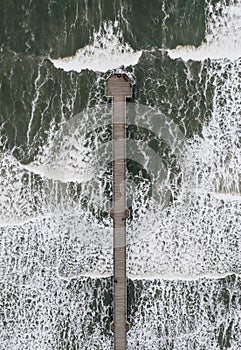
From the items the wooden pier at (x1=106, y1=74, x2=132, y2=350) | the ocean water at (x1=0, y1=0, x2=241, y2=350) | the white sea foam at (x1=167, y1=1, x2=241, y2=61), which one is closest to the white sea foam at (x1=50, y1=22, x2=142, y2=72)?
the ocean water at (x1=0, y1=0, x2=241, y2=350)

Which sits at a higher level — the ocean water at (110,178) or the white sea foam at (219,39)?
the white sea foam at (219,39)

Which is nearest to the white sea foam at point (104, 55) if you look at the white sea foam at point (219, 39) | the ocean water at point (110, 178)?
the ocean water at point (110, 178)

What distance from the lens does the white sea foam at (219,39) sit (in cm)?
265

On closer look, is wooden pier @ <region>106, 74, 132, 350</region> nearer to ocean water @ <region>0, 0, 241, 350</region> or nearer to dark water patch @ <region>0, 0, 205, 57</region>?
ocean water @ <region>0, 0, 241, 350</region>

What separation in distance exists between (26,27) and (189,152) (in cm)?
132

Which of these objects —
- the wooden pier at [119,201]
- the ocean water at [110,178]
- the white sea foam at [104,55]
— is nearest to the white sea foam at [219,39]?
the ocean water at [110,178]

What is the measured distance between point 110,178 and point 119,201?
0.53ft

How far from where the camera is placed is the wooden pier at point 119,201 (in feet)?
8.61

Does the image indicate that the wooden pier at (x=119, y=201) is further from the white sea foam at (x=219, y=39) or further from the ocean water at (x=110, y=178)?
the white sea foam at (x=219, y=39)

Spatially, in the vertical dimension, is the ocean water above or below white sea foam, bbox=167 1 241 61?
below

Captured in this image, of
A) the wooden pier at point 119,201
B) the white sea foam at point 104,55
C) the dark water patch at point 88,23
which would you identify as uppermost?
the dark water patch at point 88,23

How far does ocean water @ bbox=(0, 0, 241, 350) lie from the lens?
8.82 feet

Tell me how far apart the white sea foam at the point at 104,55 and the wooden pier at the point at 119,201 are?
131 millimetres

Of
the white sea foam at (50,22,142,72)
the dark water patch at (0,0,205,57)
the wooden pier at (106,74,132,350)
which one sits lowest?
the wooden pier at (106,74,132,350)
